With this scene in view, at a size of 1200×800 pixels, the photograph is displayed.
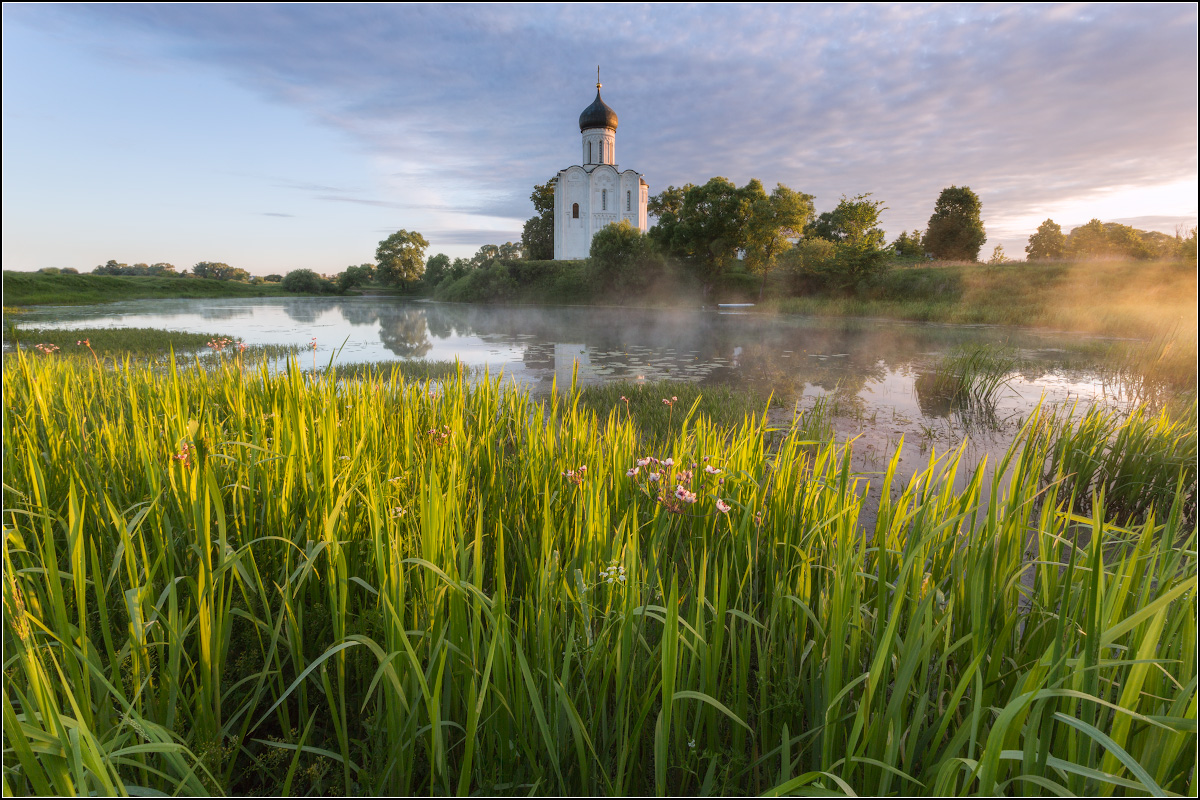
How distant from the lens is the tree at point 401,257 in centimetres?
2736

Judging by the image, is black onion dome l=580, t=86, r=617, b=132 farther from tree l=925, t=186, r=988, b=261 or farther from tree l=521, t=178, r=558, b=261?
tree l=925, t=186, r=988, b=261

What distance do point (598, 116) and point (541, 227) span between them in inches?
433

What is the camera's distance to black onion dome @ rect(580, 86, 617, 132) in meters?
47.8

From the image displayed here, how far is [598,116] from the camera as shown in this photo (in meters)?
48.2

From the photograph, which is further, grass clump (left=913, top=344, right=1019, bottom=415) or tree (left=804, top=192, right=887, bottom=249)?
tree (left=804, top=192, right=887, bottom=249)

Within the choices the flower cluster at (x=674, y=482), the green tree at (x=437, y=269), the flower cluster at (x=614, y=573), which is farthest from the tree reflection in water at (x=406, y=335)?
the flower cluster at (x=614, y=573)

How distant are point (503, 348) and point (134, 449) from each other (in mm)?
12383

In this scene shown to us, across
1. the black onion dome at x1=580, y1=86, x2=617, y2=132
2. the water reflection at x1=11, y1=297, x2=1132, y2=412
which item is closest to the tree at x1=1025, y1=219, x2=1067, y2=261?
the water reflection at x1=11, y1=297, x2=1132, y2=412

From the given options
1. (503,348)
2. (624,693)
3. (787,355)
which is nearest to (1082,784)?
(624,693)

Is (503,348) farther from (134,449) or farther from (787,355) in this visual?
(134,449)

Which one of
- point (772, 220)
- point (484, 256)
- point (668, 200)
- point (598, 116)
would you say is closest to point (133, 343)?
point (772, 220)

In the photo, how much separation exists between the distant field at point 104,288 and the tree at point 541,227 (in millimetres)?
21833

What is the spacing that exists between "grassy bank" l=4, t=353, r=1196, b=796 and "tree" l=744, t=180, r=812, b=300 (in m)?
31.3

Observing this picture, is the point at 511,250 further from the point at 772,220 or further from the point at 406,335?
the point at 406,335
